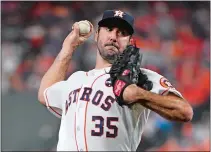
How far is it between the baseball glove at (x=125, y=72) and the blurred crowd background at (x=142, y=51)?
3.65 m

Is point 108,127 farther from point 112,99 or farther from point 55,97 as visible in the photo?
point 55,97

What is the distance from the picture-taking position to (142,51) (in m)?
6.32

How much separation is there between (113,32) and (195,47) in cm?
400

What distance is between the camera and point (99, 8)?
6.61 metres

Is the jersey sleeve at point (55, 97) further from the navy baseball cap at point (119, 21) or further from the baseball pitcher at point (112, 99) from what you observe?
the navy baseball cap at point (119, 21)

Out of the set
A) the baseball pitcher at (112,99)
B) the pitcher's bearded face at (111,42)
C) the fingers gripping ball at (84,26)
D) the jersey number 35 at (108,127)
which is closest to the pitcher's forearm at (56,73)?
the baseball pitcher at (112,99)

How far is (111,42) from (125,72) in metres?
0.43

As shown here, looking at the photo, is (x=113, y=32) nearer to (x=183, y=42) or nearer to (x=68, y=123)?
(x=68, y=123)

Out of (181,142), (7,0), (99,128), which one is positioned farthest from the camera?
(7,0)

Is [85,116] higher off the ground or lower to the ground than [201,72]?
higher

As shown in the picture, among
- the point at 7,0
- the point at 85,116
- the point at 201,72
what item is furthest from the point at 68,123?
the point at 7,0

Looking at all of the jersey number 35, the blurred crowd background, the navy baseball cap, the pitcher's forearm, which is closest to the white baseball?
the pitcher's forearm

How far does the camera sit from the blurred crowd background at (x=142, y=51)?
578cm

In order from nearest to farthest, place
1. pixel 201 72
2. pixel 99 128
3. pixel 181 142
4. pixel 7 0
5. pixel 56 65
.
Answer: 1. pixel 99 128
2. pixel 56 65
3. pixel 181 142
4. pixel 201 72
5. pixel 7 0
